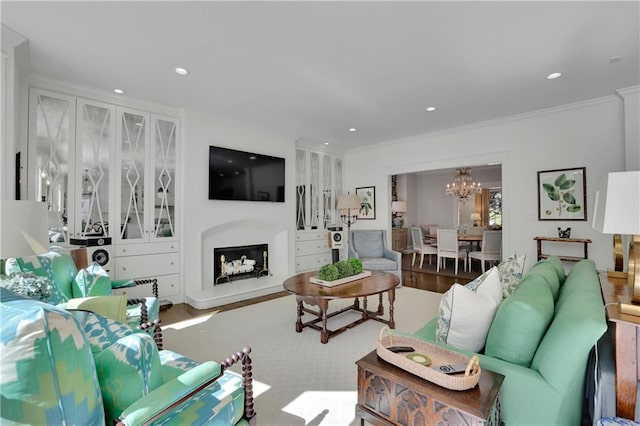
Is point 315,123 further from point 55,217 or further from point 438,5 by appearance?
point 55,217

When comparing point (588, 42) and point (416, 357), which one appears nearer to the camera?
point (416, 357)

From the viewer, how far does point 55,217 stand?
318 cm

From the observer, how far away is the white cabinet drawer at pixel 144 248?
3.54 meters

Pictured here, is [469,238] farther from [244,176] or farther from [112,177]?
[112,177]

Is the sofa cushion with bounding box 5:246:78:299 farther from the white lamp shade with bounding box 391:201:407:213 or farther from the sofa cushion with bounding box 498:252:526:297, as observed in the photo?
the white lamp shade with bounding box 391:201:407:213

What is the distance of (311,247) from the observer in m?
5.88

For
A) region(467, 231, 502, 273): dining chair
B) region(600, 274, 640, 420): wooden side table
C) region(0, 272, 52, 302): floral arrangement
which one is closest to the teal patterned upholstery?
region(0, 272, 52, 302): floral arrangement

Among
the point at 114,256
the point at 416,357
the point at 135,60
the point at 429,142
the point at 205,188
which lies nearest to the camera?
the point at 416,357

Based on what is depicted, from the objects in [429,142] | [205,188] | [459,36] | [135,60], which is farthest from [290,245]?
[459,36]

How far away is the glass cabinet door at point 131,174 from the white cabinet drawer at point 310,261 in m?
2.73

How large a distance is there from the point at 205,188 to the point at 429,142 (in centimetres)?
392

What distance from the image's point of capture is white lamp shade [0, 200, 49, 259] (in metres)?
1.11

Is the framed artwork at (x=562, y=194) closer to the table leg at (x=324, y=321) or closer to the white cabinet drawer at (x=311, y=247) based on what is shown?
the table leg at (x=324, y=321)

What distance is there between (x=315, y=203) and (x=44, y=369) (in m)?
5.33
